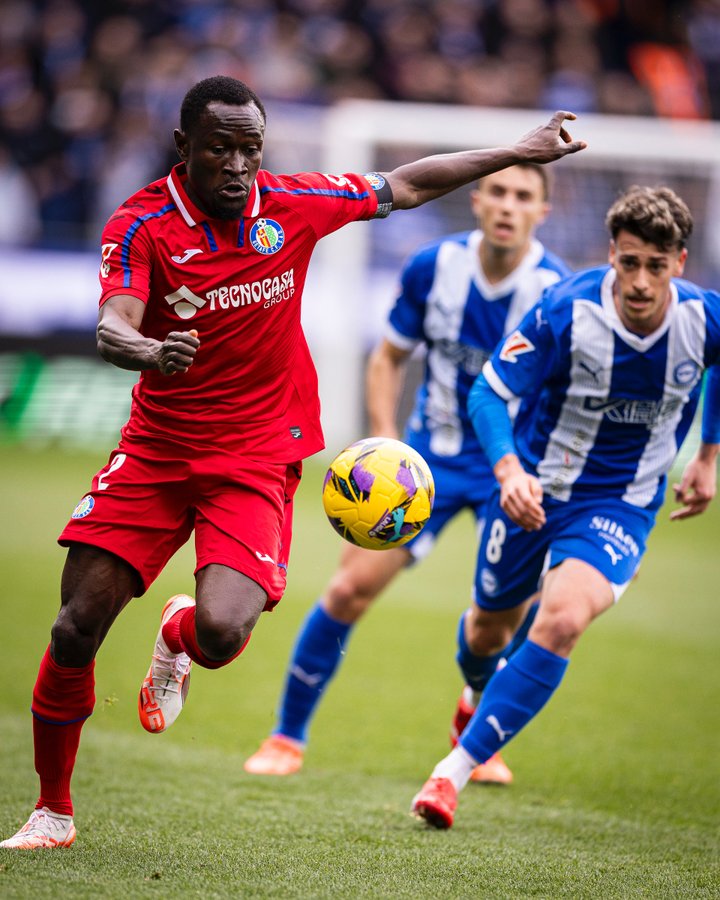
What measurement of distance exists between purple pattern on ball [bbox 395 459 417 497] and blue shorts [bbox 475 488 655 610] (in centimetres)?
74

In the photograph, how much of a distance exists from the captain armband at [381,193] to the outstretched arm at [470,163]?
0.02 metres

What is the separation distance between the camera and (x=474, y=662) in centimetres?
571

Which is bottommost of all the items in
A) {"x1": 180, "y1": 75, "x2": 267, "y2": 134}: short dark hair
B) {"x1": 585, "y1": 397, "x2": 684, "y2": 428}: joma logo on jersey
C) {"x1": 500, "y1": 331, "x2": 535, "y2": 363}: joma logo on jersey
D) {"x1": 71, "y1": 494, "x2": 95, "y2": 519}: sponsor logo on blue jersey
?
{"x1": 71, "y1": 494, "x2": 95, "y2": 519}: sponsor logo on blue jersey

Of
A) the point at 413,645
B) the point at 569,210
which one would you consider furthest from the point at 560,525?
the point at 569,210

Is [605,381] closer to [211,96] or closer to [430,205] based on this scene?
[211,96]

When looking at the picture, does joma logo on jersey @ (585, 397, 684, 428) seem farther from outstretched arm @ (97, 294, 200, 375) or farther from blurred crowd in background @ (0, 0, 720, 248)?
blurred crowd in background @ (0, 0, 720, 248)

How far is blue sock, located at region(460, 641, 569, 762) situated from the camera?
15.3ft

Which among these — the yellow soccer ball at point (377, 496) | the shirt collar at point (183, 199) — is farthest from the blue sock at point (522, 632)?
the shirt collar at point (183, 199)

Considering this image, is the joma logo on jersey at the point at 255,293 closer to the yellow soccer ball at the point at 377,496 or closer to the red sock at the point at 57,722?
the yellow soccer ball at the point at 377,496

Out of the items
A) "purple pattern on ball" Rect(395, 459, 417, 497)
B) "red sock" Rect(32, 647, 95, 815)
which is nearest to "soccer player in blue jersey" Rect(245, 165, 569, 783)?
"purple pattern on ball" Rect(395, 459, 417, 497)

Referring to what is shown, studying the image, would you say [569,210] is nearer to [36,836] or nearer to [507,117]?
[507,117]

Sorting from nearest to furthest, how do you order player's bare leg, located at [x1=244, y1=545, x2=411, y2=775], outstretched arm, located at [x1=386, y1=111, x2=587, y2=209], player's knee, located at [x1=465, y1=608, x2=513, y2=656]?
1. outstretched arm, located at [x1=386, y1=111, x2=587, y2=209]
2. player's knee, located at [x1=465, y1=608, x2=513, y2=656]
3. player's bare leg, located at [x1=244, y1=545, x2=411, y2=775]

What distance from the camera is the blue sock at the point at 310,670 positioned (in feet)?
19.3

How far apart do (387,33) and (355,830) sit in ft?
50.7
